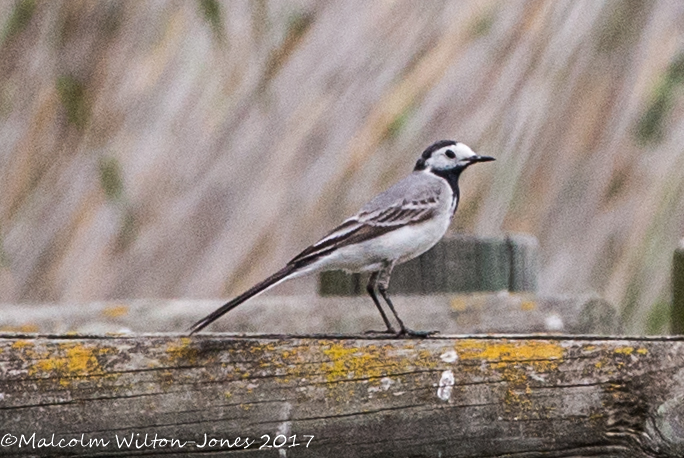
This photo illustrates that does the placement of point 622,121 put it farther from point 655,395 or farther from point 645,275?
point 655,395

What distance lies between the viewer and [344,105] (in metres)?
4.21

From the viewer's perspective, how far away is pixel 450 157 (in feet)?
13.3

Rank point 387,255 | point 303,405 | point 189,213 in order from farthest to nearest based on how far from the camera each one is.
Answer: point 189,213
point 387,255
point 303,405

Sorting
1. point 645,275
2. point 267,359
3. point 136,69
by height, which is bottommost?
point 645,275

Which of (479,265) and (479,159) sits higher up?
(479,159)

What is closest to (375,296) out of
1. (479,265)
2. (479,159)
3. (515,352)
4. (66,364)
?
(479,265)

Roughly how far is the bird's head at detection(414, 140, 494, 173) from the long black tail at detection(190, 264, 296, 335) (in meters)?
0.96

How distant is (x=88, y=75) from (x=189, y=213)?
58 cm

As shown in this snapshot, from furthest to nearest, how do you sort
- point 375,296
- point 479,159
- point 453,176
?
point 453,176 → point 479,159 → point 375,296

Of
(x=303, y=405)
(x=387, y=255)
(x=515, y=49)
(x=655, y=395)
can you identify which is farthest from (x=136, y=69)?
(x=655, y=395)

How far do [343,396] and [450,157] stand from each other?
74.9 inches

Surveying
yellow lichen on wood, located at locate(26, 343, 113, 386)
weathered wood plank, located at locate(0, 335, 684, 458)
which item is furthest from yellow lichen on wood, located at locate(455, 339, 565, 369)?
yellow lichen on wood, located at locate(26, 343, 113, 386)

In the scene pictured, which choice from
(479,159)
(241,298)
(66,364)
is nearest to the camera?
(66,364)

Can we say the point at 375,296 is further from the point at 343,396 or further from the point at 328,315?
the point at 343,396
